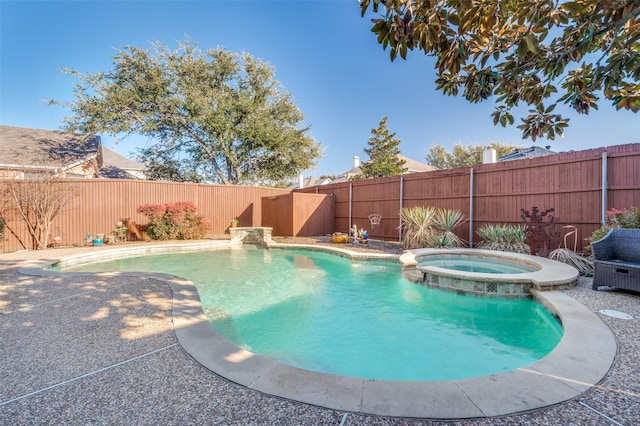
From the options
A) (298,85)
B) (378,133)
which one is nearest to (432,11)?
(298,85)

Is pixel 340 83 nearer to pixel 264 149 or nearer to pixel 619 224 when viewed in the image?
pixel 264 149

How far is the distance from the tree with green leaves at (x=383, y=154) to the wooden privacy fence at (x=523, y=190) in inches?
385

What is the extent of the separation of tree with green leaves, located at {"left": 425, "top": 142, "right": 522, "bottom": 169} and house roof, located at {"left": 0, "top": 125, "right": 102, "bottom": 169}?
1018 inches

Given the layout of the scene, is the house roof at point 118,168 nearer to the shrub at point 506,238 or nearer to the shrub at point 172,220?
the shrub at point 172,220

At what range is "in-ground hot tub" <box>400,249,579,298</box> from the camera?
4.16m

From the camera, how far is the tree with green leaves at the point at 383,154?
2005cm

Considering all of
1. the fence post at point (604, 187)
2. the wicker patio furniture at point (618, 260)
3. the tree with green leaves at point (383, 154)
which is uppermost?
the tree with green leaves at point (383, 154)

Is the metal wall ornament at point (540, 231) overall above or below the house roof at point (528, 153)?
below

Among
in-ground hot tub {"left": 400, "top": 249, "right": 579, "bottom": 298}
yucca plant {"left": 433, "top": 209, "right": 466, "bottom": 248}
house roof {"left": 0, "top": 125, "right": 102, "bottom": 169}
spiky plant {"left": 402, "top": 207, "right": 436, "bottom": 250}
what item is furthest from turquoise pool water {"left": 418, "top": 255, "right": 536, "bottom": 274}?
house roof {"left": 0, "top": 125, "right": 102, "bottom": 169}

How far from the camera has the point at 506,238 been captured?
6812 mm

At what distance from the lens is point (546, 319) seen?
344cm

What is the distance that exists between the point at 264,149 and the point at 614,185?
14.6 metres

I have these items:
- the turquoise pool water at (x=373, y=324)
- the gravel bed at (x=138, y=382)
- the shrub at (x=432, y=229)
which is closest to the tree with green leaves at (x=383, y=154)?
the shrub at (x=432, y=229)

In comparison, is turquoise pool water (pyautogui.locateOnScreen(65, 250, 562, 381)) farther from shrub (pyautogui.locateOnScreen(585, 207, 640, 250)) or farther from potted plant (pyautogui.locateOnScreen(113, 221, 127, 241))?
potted plant (pyautogui.locateOnScreen(113, 221, 127, 241))
